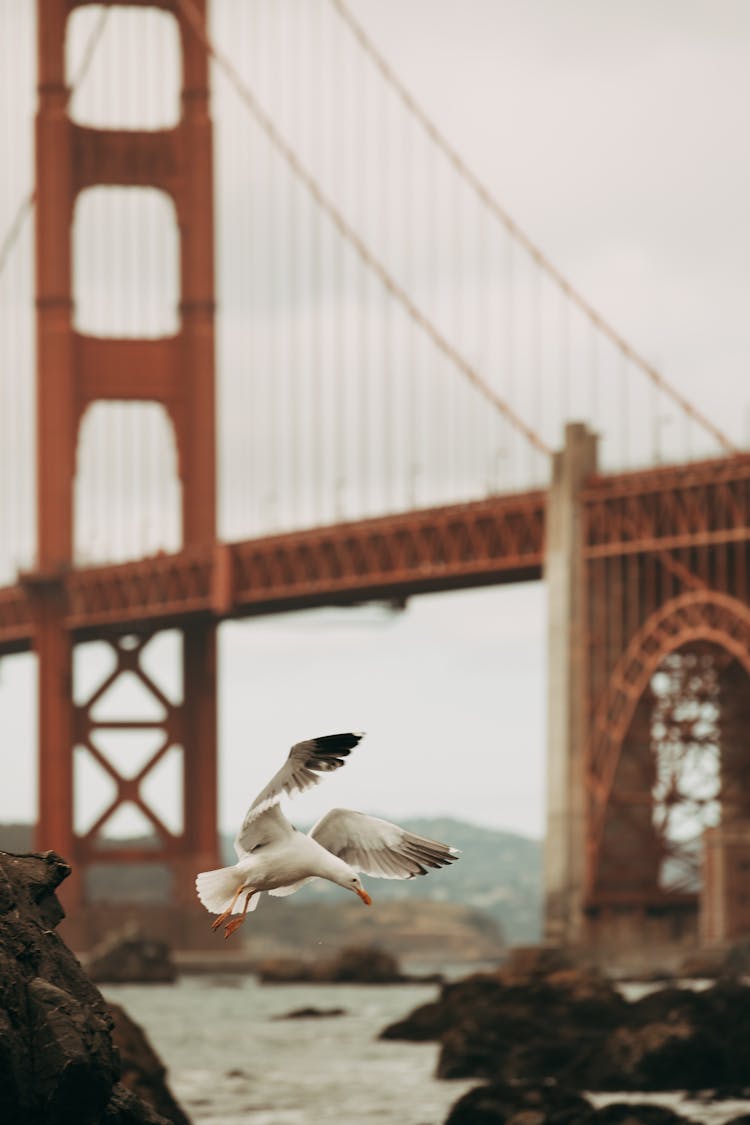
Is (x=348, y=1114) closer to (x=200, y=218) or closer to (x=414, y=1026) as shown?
(x=414, y=1026)

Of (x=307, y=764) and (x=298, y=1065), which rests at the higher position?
(x=307, y=764)

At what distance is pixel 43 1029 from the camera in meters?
15.2

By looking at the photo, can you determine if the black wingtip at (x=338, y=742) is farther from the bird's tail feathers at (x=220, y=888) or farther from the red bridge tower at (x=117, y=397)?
the red bridge tower at (x=117, y=397)

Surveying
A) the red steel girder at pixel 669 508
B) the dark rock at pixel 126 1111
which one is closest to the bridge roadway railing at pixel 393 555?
the red steel girder at pixel 669 508

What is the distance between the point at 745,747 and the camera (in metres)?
68.9

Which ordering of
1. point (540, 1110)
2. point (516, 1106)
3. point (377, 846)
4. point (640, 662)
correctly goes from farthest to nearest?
point (640, 662) → point (516, 1106) → point (540, 1110) → point (377, 846)

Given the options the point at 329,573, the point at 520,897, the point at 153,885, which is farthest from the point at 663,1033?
the point at 520,897

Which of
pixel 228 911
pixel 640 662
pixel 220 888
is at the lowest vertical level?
pixel 228 911

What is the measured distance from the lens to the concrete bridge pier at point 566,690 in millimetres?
67375

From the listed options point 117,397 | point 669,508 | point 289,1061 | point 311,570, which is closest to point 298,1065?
point 289,1061

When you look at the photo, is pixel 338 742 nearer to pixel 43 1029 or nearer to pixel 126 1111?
pixel 43 1029

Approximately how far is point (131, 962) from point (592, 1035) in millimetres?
35173

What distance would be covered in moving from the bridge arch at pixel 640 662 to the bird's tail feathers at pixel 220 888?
49758mm

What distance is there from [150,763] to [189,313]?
11355 mm
